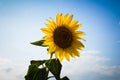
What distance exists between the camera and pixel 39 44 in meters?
1.98

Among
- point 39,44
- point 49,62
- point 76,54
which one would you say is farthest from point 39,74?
point 76,54

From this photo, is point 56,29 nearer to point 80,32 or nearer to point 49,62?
point 80,32

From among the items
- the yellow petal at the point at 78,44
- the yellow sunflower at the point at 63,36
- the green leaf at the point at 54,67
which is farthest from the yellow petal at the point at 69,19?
the green leaf at the point at 54,67

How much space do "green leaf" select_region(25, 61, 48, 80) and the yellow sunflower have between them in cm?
22

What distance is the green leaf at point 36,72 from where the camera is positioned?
1.90 metres

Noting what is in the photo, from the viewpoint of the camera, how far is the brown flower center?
2.24 meters

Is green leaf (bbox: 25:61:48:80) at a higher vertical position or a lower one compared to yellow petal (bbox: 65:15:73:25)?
lower

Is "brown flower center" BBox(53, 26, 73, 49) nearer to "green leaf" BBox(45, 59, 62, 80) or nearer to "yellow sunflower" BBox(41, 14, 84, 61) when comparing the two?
"yellow sunflower" BBox(41, 14, 84, 61)

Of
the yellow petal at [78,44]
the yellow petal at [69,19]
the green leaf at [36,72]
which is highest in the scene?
the yellow petal at [69,19]

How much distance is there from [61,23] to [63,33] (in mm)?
135

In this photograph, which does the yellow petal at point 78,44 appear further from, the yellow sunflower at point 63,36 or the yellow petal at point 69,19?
the yellow petal at point 69,19

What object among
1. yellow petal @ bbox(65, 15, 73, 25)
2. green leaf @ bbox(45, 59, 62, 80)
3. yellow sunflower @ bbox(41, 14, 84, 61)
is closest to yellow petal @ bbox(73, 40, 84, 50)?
yellow sunflower @ bbox(41, 14, 84, 61)

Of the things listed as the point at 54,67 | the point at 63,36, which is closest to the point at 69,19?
the point at 63,36

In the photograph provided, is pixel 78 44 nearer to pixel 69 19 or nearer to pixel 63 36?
pixel 63 36
